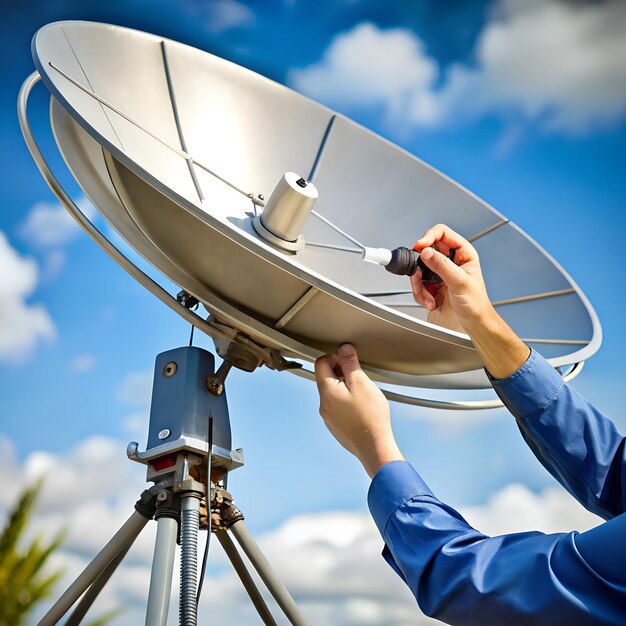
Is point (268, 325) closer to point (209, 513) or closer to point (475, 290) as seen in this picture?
point (209, 513)

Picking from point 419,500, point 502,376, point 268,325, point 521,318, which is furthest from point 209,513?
point 521,318

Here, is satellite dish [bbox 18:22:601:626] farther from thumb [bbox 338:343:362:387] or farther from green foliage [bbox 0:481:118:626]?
green foliage [bbox 0:481:118:626]

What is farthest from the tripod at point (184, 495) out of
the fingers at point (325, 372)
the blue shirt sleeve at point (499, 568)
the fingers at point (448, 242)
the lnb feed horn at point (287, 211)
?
the blue shirt sleeve at point (499, 568)

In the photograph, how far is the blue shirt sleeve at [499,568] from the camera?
56.5 inches

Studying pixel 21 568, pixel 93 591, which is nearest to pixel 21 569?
pixel 21 568

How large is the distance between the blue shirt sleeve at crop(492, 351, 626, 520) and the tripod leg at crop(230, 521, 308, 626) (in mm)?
1641

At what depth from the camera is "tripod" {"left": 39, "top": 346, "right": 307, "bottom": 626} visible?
3.18 m

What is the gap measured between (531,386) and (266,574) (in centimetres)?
178

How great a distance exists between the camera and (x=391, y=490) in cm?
182

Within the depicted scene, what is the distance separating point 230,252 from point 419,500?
1580 millimetres

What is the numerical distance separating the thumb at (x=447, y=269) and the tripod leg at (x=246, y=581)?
1848 mm

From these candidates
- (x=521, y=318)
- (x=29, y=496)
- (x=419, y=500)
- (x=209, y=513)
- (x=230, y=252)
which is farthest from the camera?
(x=29, y=496)

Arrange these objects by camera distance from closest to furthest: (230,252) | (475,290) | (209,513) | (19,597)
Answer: (475,290) → (230,252) → (209,513) → (19,597)

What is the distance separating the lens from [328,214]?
4.91 m
